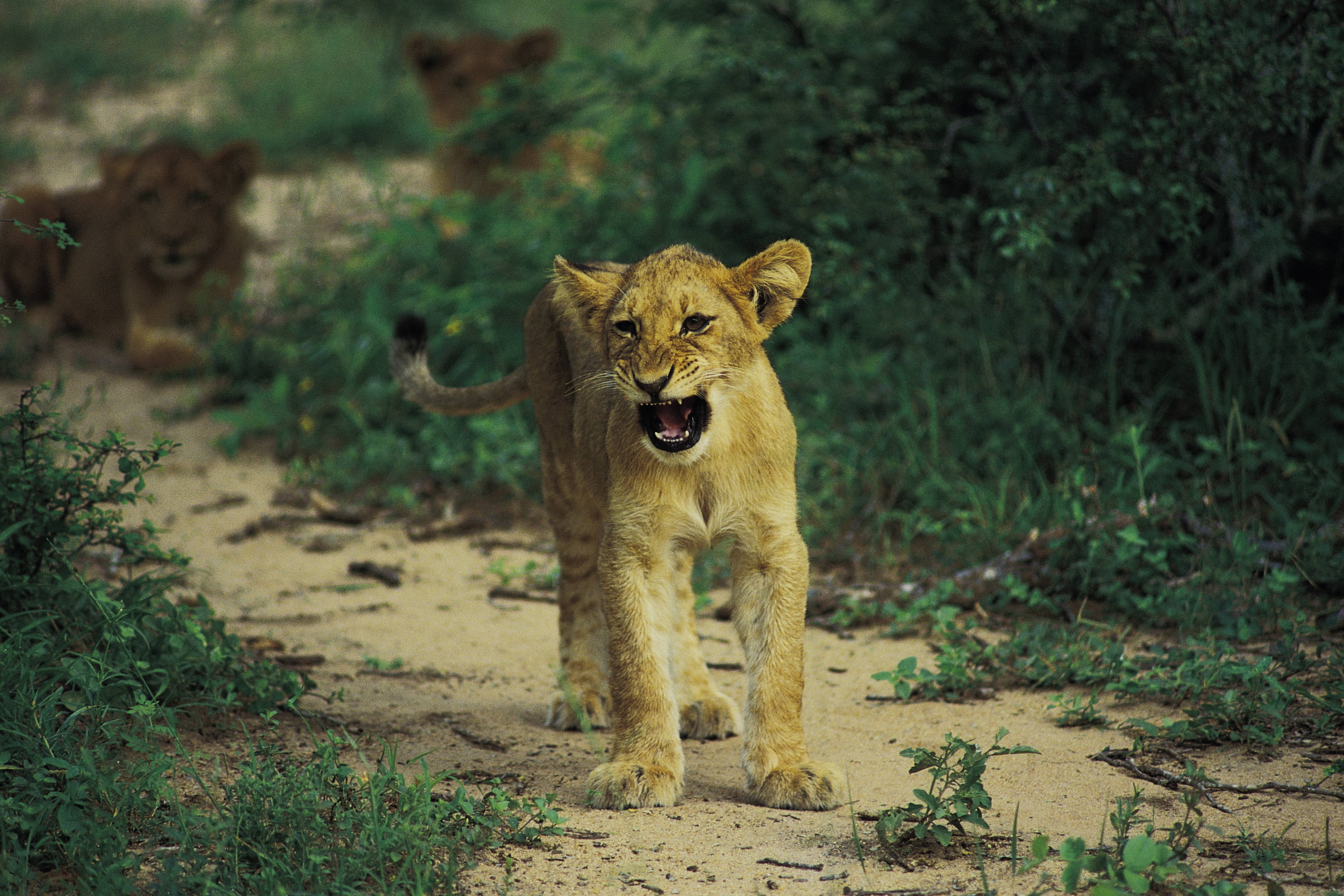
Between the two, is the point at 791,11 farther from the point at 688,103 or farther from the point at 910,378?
the point at 910,378

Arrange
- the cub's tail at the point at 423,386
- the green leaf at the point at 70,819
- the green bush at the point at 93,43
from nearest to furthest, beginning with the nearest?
the green leaf at the point at 70,819 → the cub's tail at the point at 423,386 → the green bush at the point at 93,43

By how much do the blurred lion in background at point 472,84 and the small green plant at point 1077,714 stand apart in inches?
255

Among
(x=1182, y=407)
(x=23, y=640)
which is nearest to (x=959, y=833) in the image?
(x=23, y=640)

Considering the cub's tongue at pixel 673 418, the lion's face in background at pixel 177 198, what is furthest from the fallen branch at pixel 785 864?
the lion's face in background at pixel 177 198

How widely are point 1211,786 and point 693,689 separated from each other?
1.61 metres

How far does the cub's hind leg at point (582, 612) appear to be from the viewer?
14.2ft

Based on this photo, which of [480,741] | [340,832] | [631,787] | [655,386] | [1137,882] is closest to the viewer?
[1137,882]

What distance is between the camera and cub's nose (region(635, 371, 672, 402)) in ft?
10.7

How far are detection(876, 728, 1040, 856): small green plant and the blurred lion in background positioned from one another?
7.06m

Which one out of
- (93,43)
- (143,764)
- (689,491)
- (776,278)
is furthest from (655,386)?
(93,43)

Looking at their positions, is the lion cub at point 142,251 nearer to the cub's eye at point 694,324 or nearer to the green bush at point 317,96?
the green bush at point 317,96

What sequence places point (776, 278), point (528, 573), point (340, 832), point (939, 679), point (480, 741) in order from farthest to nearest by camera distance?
point (528, 573)
point (939, 679)
point (480, 741)
point (776, 278)
point (340, 832)

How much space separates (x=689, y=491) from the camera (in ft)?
11.8

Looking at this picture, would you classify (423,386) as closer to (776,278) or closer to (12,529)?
(12,529)
